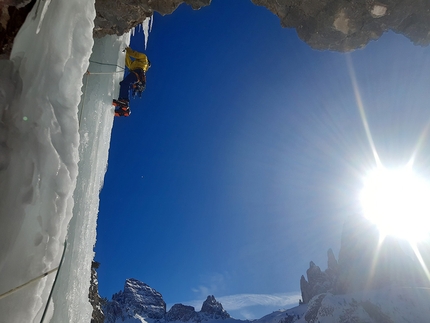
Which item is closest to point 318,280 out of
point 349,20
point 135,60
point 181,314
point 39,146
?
point 181,314

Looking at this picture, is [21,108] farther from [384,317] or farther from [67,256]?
[384,317]

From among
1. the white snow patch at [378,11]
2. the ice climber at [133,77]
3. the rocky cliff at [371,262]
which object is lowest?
the ice climber at [133,77]

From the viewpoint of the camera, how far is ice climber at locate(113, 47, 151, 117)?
516 cm

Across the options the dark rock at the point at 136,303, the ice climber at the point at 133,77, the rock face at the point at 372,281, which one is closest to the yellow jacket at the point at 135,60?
the ice climber at the point at 133,77

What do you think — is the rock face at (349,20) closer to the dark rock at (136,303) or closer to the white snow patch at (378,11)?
the white snow patch at (378,11)

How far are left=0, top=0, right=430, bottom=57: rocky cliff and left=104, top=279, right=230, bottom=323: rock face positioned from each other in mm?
121281

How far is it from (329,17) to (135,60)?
16.6 ft

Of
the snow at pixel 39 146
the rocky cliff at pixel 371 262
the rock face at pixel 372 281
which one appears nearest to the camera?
the snow at pixel 39 146

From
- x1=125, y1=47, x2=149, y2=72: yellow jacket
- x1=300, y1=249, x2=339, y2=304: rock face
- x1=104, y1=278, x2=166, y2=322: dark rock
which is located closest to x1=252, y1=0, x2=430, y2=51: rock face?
x1=125, y1=47, x2=149, y2=72: yellow jacket

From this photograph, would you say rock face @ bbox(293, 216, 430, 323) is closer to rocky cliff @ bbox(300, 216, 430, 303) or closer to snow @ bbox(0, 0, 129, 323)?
rocky cliff @ bbox(300, 216, 430, 303)

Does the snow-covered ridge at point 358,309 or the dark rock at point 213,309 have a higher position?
the dark rock at point 213,309

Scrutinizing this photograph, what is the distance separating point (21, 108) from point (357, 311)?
63.7 m

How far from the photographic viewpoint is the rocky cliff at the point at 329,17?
562cm

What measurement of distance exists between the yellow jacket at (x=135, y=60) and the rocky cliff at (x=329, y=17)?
407mm
